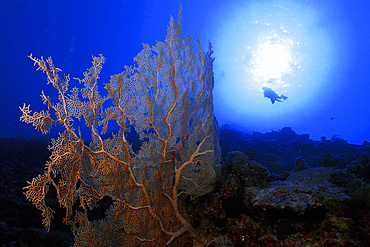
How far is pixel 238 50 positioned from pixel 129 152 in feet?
137

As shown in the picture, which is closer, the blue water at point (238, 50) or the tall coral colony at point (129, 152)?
the tall coral colony at point (129, 152)

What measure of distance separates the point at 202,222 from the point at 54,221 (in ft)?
25.5

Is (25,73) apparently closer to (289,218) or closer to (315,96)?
(289,218)

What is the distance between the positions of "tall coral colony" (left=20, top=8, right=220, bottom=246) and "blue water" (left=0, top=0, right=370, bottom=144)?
105 feet

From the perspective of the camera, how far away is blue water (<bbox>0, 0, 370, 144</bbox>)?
99.2 feet

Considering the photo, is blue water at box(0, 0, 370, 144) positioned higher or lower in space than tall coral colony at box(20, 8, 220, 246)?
higher

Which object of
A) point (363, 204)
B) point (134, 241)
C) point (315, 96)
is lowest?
point (134, 241)

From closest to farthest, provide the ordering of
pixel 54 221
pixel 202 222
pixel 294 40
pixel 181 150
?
pixel 202 222
pixel 181 150
pixel 54 221
pixel 294 40

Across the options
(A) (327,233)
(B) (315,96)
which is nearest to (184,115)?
(A) (327,233)

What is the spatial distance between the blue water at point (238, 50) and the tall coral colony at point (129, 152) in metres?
31.9

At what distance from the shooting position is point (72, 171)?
3.55 m

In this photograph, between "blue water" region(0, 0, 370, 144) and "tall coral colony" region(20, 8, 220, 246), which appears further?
"blue water" region(0, 0, 370, 144)

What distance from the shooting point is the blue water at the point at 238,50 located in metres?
30.2

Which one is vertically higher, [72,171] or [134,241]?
[72,171]
